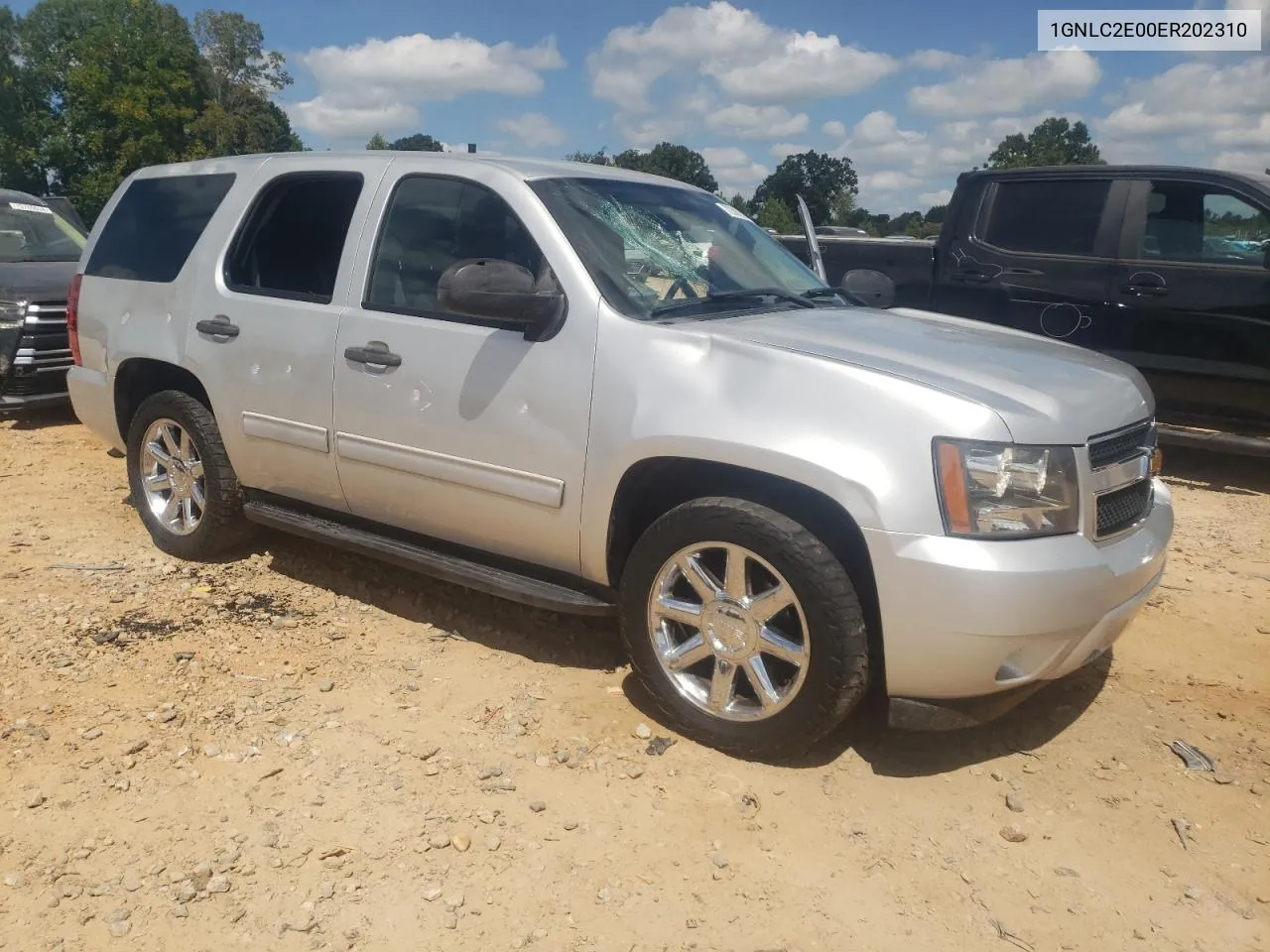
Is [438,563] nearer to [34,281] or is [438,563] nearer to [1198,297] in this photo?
[1198,297]

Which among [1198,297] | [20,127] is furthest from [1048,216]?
[20,127]

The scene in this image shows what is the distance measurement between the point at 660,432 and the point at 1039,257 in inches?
192

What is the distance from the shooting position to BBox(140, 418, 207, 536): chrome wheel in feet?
15.9

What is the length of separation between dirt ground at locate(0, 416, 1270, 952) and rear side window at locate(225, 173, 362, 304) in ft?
4.57

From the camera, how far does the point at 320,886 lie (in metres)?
2.69

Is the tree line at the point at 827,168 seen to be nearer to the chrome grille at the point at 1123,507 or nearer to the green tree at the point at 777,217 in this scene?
the green tree at the point at 777,217

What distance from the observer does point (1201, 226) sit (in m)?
6.61

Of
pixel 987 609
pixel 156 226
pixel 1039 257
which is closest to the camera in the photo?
pixel 987 609

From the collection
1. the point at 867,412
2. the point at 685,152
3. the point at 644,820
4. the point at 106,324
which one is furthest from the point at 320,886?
the point at 685,152

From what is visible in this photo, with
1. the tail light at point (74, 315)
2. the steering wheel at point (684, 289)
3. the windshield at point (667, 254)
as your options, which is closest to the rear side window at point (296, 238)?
the windshield at point (667, 254)

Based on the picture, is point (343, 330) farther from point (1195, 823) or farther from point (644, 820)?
point (1195, 823)

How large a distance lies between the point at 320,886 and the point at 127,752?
3.42 feet

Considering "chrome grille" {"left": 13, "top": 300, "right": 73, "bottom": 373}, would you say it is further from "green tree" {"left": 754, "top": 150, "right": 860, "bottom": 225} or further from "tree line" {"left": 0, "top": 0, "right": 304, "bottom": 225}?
"green tree" {"left": 754, "top": 150, "right": 860, "bottom": 225}

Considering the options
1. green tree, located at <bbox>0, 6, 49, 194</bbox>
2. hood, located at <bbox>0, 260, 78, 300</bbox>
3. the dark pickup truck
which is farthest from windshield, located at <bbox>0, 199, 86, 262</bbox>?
green tree, located at <bbox>0, 6, 49, 194</bbox>
